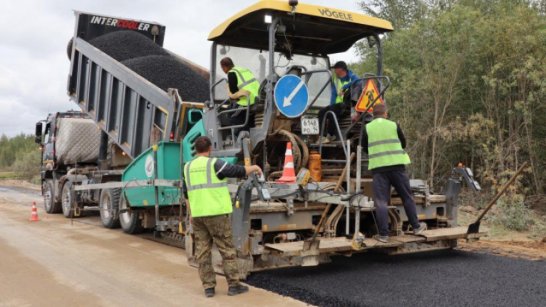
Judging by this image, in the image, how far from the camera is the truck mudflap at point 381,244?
456 centimetres

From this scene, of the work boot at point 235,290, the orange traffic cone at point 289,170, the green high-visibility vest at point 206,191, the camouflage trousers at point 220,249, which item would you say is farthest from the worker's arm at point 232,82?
the work boot at point 235,290

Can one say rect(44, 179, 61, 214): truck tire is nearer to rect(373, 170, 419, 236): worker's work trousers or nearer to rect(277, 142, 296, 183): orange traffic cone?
rect(277, 142, 296, 183): orange traffic cone

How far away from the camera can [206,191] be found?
14.3 ft

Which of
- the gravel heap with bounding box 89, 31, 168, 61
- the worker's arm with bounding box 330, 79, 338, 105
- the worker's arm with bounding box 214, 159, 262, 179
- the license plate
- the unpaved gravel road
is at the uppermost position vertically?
the gravel heap with bounding box 89, 31, 168, 61

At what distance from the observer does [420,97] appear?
12.6m

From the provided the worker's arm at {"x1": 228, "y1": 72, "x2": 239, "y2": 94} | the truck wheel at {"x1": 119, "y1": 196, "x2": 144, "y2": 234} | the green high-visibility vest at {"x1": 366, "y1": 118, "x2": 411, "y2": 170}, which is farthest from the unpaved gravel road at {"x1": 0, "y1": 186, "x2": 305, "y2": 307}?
the worker's arm at {"x1": 228, "y1": 72, "x2": 239, "y2": 94}

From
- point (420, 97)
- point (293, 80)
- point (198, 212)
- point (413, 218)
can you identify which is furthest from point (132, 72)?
point (420, 97)

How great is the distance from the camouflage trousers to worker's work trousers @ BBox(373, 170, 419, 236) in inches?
56.8

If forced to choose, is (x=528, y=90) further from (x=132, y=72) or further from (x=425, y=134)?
(x=132, y=72)

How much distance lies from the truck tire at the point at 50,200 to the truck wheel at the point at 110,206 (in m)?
3.03

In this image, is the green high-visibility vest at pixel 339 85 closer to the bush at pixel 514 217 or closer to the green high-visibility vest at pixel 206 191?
the green high-visibility vest at pixel 206 191

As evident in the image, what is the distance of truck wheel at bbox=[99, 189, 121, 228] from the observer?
8.51 meters

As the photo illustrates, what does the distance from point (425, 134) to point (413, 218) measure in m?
7.78

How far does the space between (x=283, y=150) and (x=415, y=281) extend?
1891 millimetres
